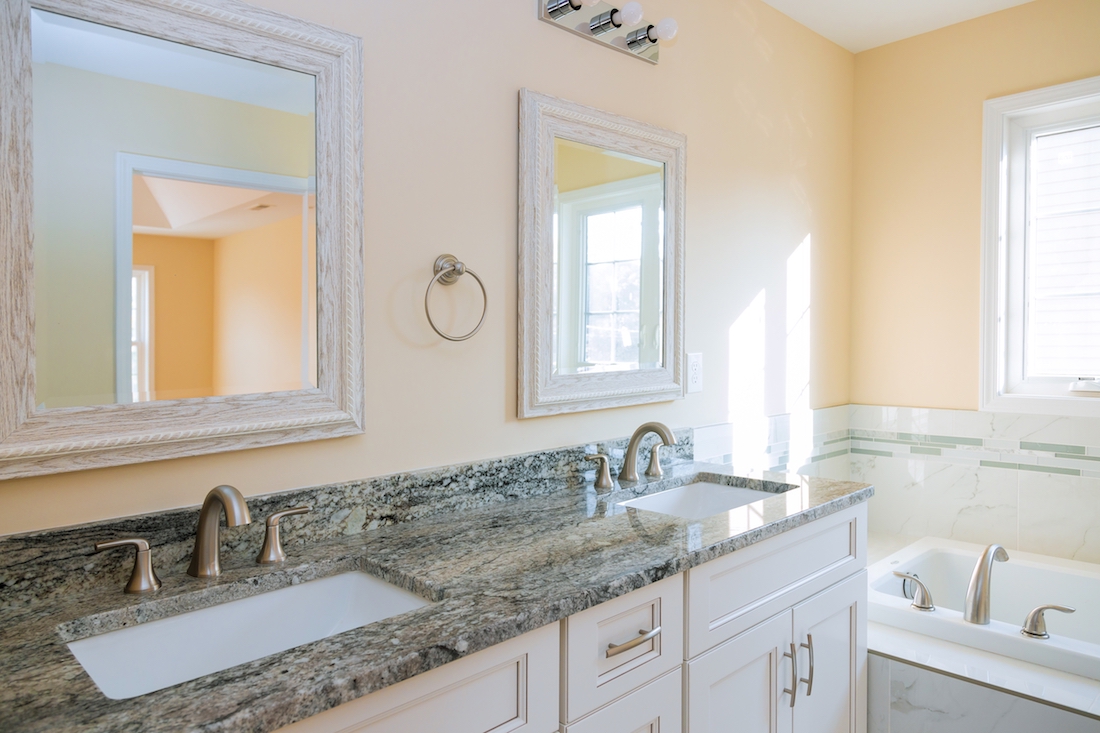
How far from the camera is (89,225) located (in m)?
1.13

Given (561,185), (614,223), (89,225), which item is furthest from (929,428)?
(89,225)

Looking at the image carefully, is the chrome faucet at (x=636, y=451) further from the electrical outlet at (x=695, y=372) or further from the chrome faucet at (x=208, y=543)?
the chrome faucet at (x=208, y=543)

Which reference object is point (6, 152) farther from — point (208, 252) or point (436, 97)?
point (436, 97)

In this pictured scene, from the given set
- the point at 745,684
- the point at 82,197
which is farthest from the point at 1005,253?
the point at 82,197

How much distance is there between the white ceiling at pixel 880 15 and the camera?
262 cm

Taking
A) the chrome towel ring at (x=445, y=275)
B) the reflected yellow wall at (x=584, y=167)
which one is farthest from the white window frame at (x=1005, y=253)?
the chrome towel ring at (x=445, y=275)

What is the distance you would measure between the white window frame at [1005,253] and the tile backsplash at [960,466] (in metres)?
0.12

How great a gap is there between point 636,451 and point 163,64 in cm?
138

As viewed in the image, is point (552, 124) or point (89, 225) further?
point (552, 124)

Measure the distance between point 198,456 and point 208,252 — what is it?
0.35m

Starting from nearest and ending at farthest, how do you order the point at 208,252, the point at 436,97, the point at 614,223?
the point at 208,252
the point at 436,97
the point at 614,223

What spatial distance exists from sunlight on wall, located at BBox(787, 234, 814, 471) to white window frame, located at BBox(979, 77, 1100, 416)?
64cm

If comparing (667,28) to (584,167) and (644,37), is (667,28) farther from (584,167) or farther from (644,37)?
(584,167)

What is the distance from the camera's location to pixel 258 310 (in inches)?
52.0
